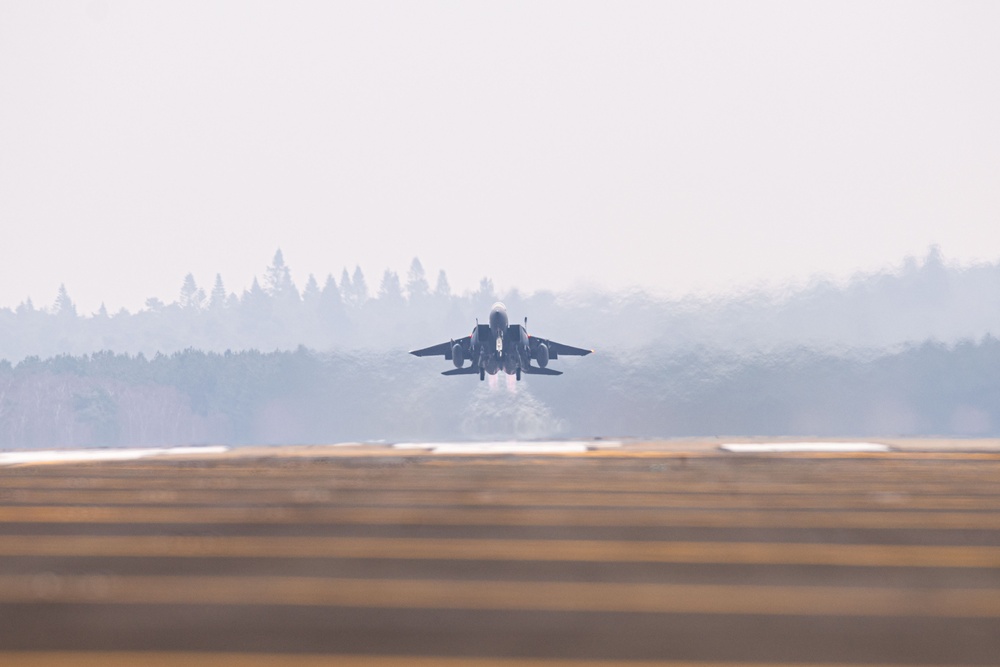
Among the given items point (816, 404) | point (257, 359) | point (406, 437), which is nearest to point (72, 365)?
point (257, 359)

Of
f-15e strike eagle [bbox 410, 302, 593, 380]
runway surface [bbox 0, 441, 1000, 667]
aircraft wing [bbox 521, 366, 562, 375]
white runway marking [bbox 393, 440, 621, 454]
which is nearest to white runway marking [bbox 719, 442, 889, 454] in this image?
white runway marking [bbox 393, 440, 621, 454]

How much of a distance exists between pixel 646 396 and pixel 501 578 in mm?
60717

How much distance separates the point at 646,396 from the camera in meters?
64.4

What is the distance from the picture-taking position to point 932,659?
3.52 meters

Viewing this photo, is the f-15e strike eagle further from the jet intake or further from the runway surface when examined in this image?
the runway surface

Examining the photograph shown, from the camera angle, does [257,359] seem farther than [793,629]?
Yes

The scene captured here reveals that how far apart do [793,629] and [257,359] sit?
111m

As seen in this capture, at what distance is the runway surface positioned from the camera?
3686mm

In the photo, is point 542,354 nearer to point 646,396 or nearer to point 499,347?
point 499,347

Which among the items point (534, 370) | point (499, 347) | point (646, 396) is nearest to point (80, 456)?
point (499, 347)

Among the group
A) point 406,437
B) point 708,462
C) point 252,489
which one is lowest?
point 406,437

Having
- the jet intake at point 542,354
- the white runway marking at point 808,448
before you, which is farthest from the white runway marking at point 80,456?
the jet intake at point 542,354

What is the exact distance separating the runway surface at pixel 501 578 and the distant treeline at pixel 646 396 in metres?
50.7

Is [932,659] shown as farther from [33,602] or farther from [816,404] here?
[816,404]
